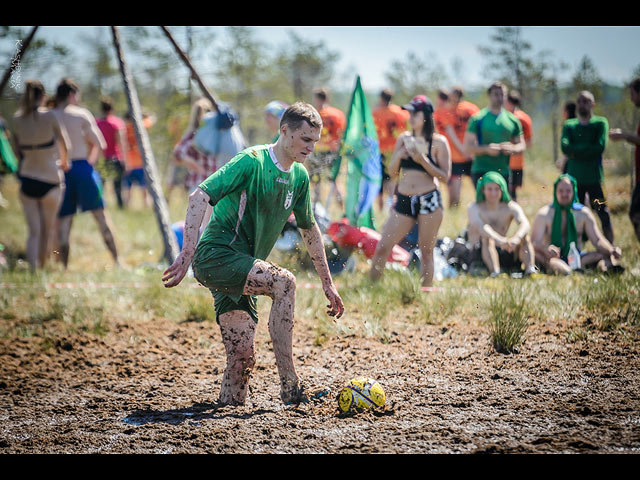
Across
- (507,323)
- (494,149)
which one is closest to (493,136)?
(494,149)

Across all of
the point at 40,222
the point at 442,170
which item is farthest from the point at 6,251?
the point at 442,170

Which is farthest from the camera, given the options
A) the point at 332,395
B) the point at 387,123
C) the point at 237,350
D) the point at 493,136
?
the point at 387,123

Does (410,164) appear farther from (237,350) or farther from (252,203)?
(237,350)

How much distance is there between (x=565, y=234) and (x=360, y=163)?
250 cm

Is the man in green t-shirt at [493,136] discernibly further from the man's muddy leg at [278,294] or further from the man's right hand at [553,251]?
the man's muddy leg at [278,294]

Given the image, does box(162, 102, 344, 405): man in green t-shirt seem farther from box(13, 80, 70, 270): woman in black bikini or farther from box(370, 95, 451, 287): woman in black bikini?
box(13, 80, 70, 270): woman in black bikini

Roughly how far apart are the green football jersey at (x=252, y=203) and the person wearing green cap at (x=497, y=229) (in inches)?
157

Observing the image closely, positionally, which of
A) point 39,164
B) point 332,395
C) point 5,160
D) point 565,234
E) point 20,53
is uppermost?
A: point 20,53

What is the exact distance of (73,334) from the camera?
21.8 ft

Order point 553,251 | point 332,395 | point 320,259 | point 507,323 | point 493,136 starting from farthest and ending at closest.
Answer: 1. point 493,136
2. point 553,251
3. point 507,323
4. point 332,395
5. point 320,259

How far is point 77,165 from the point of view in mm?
9352

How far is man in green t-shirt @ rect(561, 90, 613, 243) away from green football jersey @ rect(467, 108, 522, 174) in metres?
0.68
